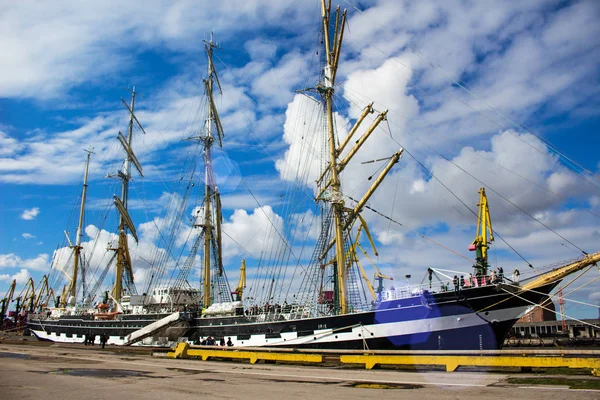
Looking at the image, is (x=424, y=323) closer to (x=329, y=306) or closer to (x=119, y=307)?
(x=329, y=306)

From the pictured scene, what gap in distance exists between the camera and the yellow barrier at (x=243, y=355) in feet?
76.2

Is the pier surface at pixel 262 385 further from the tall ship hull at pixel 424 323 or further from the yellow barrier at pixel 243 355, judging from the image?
the tall ship hull at pixel 424 323

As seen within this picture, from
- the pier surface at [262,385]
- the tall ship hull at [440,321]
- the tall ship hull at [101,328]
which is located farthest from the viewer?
the tall ship hull at [101,328]

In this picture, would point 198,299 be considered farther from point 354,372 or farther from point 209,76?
point 354,372

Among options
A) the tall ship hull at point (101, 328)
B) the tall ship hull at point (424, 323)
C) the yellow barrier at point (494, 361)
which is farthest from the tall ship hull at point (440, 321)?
the tall ship hull at point (101, 328)

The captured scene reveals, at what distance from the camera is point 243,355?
2555 cm

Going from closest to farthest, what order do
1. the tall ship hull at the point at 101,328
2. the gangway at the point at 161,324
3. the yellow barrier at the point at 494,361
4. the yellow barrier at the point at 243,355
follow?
the yellow barrier at the point at 494,361 → the yellow barrier at the point at 243,355 → the gangway at the point at 161,324 → the tall ship hull at the point at 101,328

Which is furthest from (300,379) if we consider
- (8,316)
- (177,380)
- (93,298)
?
(8,316)

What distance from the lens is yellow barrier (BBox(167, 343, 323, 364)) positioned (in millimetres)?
23219

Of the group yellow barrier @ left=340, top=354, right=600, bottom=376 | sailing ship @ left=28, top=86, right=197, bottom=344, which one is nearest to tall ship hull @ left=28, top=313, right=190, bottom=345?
sailing ship @ left=28, top=86, right=197, bottom=344

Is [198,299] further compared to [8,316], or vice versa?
[8,316]

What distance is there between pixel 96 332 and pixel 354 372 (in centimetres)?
4587

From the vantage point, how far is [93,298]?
213ft

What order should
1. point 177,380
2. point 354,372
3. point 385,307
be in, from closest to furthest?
point 177,380
point 354,372
point 385,307
